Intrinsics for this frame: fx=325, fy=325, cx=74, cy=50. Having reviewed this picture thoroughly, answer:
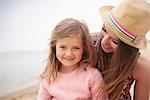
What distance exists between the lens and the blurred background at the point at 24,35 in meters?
1.95

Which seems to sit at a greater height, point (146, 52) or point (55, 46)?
point (55, 46)

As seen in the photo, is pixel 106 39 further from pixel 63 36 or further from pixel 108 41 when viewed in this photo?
pixel 63 36

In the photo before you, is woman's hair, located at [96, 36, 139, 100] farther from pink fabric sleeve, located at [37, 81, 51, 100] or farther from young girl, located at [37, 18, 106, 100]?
pink fabric sleeve, located at [37, 81, 51, 100]

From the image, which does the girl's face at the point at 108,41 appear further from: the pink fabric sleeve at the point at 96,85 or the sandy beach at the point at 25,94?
the sandy beach at the point at 25,94

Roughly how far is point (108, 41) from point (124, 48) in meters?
0.07

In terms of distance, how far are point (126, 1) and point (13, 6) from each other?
968 mm

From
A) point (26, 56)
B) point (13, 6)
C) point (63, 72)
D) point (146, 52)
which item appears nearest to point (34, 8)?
point (13, 6)

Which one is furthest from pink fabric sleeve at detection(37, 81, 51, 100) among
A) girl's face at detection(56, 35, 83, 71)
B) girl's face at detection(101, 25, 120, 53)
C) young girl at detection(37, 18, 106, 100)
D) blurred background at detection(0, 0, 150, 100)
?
blurred background at detection(0, 0, 150, 100)

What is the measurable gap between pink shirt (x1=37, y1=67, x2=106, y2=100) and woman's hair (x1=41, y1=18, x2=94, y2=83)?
0.11 ft

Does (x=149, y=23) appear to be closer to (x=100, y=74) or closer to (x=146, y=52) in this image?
(x=100, y=74)

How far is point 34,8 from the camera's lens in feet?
6.42

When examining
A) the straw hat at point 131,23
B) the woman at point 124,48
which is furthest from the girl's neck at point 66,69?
the straw hat at point 131,23

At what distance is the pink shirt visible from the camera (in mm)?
1144

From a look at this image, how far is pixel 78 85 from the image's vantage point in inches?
45.1
